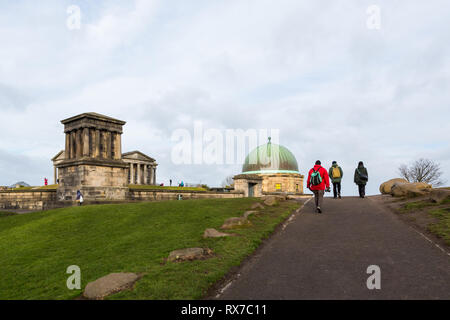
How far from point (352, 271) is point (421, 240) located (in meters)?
3.58

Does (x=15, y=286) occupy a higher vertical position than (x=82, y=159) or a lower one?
lower

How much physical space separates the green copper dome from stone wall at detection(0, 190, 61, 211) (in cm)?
4400

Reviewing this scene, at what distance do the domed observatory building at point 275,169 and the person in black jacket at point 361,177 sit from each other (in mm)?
38041

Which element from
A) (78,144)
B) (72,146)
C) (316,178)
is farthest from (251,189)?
(316,178)

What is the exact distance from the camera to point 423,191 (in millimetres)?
16484

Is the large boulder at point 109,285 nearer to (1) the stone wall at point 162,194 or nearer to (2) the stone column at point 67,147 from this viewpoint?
(1) the stone wall at point 162,194

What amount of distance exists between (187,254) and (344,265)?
363cm

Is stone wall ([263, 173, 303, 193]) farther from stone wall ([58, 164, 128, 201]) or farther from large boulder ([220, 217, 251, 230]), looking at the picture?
large boulder ([220, 217, 251, 230])

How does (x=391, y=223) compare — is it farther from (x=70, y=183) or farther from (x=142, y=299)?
(x=70, y=183)

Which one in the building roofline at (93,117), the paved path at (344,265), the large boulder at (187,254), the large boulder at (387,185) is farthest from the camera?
the building roofline at (93,117)

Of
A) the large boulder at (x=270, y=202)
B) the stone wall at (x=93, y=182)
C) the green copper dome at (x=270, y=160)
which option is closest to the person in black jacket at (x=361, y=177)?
the large boulder at (x=270, y=202)

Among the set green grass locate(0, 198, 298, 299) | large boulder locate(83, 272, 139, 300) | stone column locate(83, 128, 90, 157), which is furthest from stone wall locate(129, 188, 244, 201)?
large boulder locate(83, 272, 139, 300)

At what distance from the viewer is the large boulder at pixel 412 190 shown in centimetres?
1648
